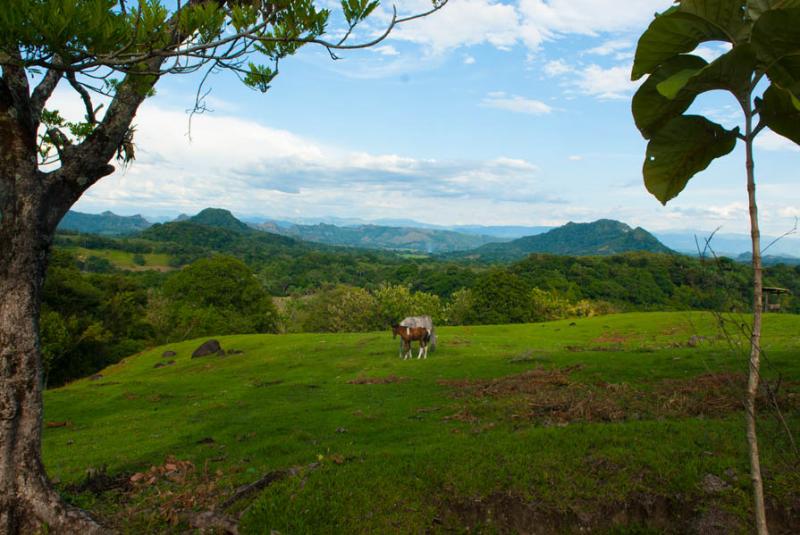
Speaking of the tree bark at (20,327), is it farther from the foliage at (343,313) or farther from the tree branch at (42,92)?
the foliage at (343,313)

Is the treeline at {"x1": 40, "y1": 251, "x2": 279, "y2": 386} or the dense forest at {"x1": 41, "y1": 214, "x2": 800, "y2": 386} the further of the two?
the treeline at {"x1": 40, "y1": 251, "x2": 279, "y2": 386}

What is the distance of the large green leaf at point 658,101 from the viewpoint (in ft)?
14.4

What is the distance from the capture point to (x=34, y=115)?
6996mm

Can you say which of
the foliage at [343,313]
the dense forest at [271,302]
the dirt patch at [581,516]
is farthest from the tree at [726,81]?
the foliage at [343,313]

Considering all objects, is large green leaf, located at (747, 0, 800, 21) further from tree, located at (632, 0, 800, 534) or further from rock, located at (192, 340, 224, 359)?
rock, located at (192, 340, 224, 359)

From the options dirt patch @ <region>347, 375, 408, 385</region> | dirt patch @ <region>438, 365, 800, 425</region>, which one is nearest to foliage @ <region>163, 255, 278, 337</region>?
dirt patch @ <region>347, 375, 408, 385</region>

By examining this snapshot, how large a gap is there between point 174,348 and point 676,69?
1766 inches

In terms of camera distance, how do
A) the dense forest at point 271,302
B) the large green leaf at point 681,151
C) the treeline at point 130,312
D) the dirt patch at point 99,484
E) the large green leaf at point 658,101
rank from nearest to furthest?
the large green leaf at point 658,101 → the large green leaf at point 681,151 → the dirt patch at point 99,484 → the dense forest at point 271,302 → the treeline at point 130,312

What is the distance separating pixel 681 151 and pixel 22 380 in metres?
8.75

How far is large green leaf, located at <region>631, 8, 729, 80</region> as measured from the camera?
398 centimetres

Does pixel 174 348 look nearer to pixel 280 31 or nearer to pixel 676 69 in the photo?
pixel 280 31

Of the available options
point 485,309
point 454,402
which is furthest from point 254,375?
point 485,309

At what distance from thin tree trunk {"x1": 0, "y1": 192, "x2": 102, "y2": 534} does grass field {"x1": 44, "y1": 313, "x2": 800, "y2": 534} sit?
100cm

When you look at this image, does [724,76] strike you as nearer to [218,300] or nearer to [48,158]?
[48,158]
